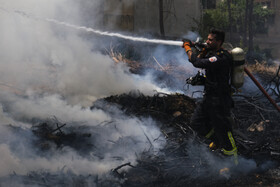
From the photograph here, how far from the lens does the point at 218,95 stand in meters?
4.19

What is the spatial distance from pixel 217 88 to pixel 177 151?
1068mm

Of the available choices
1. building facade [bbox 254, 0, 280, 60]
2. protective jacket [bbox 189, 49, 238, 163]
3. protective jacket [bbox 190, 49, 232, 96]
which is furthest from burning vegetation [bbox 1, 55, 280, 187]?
building facade [bbox 254, 0, 280, 60]

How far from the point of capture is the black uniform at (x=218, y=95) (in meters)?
4.02

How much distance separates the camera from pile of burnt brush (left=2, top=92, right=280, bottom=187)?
12.7 feet

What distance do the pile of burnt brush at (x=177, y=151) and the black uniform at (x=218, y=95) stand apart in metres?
0.42

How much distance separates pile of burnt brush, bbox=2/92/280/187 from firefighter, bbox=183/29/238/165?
0.36 meters

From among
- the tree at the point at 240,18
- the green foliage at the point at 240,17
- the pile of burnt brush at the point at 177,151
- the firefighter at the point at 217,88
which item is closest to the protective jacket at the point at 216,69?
the firefighter at the point at 217,88

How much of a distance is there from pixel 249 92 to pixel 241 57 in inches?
162

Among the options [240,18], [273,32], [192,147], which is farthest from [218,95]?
[273,32]

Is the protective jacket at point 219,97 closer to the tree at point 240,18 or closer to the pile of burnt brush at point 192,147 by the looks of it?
the pile of burnt brush at point 192,147

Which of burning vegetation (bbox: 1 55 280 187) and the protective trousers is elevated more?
the protective trousers

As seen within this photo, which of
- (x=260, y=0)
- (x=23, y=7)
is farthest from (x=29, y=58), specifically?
(x=260, y=0)

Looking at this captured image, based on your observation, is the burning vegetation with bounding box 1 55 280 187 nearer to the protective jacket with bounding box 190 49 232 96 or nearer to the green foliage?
the protective jacket with bounding box 190 49 232 96

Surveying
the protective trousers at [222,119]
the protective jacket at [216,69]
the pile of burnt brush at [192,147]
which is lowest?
the pile of burnt brush at [192,147]
